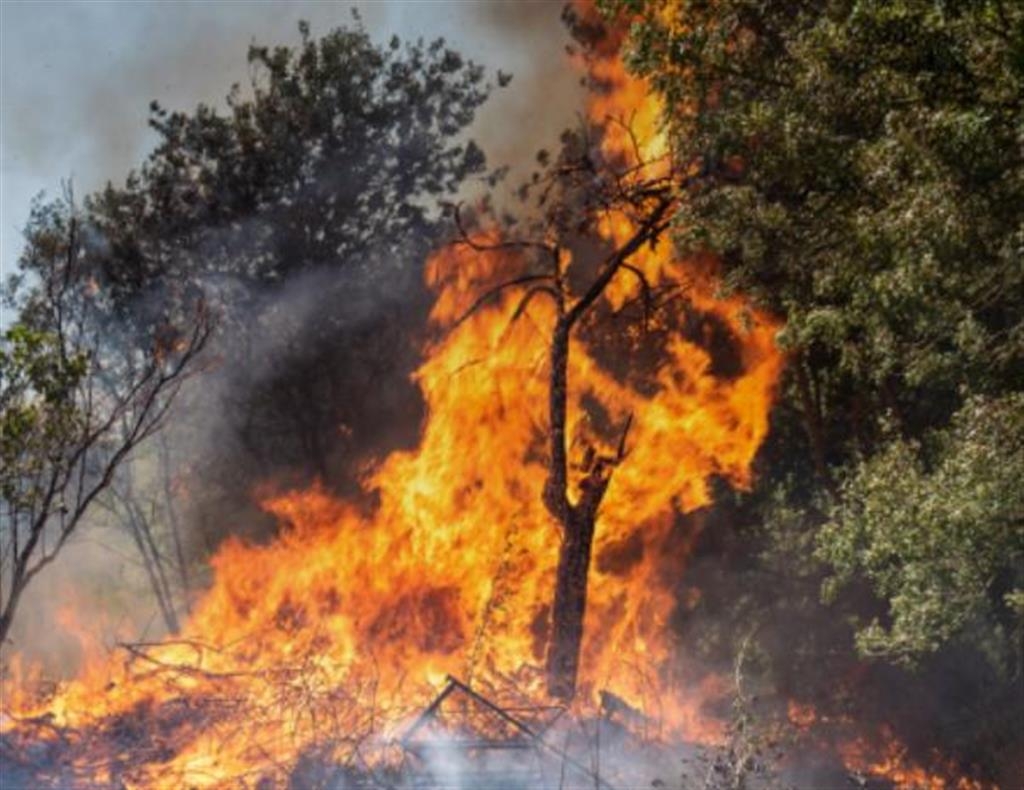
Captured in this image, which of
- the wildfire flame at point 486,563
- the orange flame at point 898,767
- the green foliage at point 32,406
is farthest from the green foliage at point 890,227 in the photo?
the green foliage at point 32,406

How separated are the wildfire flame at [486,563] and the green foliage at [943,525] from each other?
10.5 feet

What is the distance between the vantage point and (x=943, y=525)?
10203 millimetres

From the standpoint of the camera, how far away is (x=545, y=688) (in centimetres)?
1429

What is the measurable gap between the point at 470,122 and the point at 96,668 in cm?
1378

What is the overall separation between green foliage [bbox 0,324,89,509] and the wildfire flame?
16.1ft

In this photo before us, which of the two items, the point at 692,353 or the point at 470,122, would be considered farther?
the point at 470,122

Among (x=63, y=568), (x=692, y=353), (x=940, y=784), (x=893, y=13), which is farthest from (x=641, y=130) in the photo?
(x=63, y=568)

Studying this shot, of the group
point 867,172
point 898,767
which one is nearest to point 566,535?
point 898,767

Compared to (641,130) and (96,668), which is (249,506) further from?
(641,130)

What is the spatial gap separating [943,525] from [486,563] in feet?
26.3

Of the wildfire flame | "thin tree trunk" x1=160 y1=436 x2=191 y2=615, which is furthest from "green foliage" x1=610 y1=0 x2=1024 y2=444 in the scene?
"thin tree trunk" x1=160 y1=436 x2=191 y2=615

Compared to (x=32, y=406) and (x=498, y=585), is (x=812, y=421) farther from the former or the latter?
(x=32, y=406)

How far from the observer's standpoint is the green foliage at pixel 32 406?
32.7 feet

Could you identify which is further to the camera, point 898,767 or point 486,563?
point 486,563
